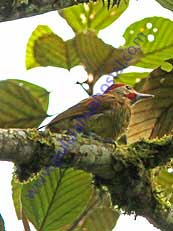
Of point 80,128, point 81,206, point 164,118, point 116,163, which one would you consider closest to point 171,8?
point 164,118

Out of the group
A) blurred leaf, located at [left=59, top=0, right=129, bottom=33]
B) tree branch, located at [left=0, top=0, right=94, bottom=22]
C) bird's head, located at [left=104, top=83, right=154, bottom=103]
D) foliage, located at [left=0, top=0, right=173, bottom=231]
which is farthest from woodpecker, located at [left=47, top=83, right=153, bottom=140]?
tree branch, located at [left=0, top=0, right=94, bottom=22]

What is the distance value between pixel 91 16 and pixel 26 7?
1.04 m

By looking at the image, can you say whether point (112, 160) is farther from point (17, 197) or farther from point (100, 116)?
point (100, 116)

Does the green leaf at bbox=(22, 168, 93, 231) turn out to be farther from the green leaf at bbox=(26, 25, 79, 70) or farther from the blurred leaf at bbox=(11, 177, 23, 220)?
the green leaf at bbox=(26, 25, 79, 70)

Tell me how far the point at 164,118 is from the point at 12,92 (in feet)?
2.03

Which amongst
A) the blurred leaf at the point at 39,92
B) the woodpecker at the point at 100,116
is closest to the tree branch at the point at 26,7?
the blurred leaf at the point at 39,92

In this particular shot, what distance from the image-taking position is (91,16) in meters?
3.58

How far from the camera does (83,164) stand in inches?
108

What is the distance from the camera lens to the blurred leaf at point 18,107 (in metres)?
3.11

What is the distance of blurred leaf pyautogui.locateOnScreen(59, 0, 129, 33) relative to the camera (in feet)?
11.7

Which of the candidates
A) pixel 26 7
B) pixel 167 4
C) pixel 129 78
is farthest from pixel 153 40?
pixel 26 7

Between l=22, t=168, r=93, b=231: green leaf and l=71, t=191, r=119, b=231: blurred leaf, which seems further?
l=71, t=191, r=119, b=231: blurred leaf

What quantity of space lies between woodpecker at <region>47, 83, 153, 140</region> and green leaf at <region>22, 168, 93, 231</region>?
2.41 feet

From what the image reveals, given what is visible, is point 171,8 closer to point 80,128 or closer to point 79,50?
point 79,50
